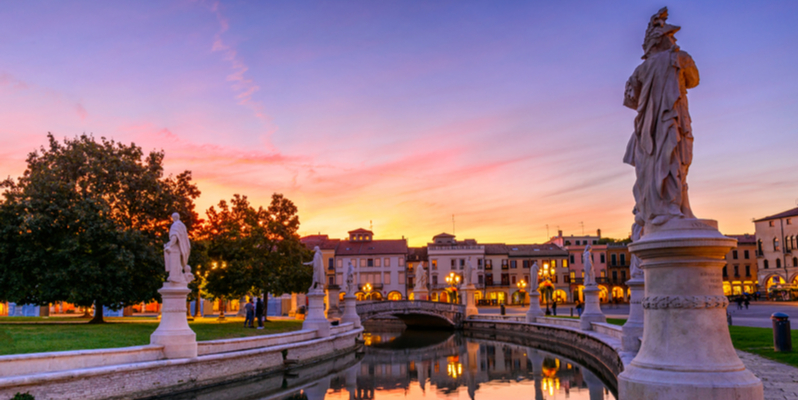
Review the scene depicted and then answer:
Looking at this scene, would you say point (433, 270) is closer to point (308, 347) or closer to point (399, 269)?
point (399, 269)

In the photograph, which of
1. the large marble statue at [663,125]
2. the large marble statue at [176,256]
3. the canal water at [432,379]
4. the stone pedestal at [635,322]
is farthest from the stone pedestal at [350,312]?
the large marble statue at [663,125]

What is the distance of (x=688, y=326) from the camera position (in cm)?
545

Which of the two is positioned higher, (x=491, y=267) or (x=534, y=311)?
(x=491, y=267)

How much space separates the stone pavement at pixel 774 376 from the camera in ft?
30.4

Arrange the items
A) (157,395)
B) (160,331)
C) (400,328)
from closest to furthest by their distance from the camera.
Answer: (157,395) → (160,331) → (400,328)

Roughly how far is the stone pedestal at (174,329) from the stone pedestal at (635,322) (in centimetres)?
1187

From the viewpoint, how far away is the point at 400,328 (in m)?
56.4

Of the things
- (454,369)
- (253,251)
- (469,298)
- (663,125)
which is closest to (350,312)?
(253,251)

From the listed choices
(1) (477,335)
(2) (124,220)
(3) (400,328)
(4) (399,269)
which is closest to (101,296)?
(2) (124,220)

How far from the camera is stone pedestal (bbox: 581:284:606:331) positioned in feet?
82.9

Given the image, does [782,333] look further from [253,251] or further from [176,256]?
[253,251]

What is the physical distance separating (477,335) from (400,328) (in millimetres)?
15581

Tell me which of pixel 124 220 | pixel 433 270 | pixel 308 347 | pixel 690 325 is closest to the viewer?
pixel 690 325

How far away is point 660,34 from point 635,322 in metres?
10.6
